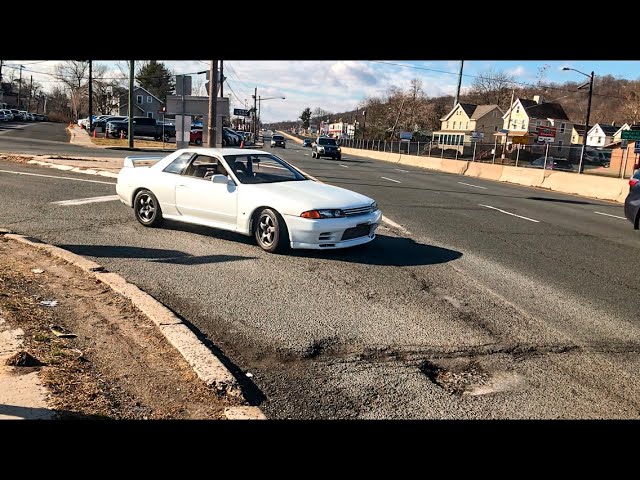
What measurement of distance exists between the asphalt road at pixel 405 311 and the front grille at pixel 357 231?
0.32m

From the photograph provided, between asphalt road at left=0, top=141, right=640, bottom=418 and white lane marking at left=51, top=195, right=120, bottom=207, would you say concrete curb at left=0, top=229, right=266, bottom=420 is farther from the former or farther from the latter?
white lane marking at left=51, top=195, right=120, bottom=207

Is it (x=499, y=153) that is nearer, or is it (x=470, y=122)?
(x=499, y=153)

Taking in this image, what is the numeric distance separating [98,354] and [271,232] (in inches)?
152

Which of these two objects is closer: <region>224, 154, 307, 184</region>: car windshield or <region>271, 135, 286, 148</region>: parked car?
<region>224, 154, 307, 184</region>: car windshield

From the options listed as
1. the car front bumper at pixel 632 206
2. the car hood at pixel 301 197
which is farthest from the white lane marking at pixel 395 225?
the car front bumper at pixel 632 206

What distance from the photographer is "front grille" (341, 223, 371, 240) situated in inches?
309

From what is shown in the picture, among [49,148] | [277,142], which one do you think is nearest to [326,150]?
[49,148]

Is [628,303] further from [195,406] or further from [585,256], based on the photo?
[195,406]

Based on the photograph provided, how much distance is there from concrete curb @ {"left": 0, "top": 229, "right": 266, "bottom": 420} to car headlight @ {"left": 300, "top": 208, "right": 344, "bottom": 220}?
249cm

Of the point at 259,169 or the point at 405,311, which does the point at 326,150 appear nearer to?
the point at 259,169

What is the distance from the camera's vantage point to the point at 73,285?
19.9 ft

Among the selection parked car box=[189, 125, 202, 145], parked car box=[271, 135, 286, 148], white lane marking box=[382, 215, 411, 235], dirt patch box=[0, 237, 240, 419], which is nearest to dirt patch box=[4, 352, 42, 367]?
dirt patch box=[0, 237, 240, 419]

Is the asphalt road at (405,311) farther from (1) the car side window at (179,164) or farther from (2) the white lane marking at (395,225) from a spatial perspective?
(1) the car side window at (179,164)

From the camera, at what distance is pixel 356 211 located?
26.1 feet
